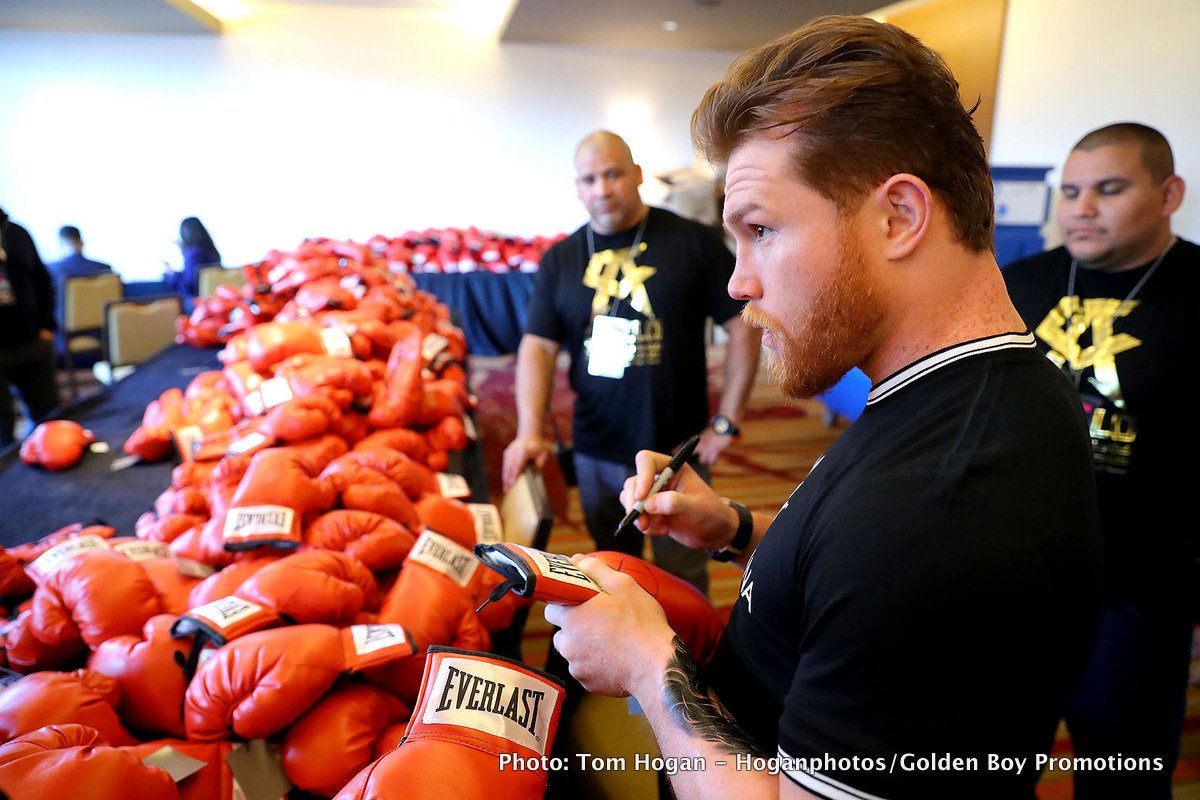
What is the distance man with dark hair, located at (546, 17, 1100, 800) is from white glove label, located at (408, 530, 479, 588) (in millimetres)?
591

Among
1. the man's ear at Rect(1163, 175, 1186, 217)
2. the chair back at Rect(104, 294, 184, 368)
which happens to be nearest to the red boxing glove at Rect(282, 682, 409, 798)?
the man's ear at Rect(1163, 175, 1186, 217)

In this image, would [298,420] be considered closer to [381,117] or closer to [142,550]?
[142,550]

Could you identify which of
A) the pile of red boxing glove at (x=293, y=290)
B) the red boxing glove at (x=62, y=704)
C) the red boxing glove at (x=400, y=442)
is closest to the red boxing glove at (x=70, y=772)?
the red boxing glove at (x=62, y=704)

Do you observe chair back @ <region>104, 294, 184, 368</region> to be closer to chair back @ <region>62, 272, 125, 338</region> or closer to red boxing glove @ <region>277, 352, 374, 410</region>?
chair back @ <region>62, 272, 125, 338</region>

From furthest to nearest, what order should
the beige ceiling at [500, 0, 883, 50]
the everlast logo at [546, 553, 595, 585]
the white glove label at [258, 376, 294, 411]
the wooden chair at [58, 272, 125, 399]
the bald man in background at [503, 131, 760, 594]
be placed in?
the beige ceiling at [500, 0, 883, 50]
the wooden chair at [58, 272, 125, 399]
the bald man in background at [503, 131, 760, 594]
the white glove label at [258, 376, 294, 411]
the everlast logo at [546, 553, 595, 585]

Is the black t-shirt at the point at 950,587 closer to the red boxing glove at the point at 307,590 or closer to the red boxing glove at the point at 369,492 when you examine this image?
the red boxing glove at the point at 307,590

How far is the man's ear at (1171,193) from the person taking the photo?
1.48 metres

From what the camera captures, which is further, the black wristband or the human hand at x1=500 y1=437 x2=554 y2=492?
the human hand at x1=500 y1=437 x2=554 y2=492

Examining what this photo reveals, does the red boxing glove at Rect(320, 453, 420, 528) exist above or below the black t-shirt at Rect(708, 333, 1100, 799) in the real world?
below

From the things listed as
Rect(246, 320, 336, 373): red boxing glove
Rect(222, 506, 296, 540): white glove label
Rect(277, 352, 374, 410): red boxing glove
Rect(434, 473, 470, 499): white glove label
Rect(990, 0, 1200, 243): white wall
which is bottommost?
Rect(434, 473, 470, 499): white glove label

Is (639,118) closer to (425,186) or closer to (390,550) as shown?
(425,186)

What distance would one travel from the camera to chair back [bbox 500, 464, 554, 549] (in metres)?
1.60

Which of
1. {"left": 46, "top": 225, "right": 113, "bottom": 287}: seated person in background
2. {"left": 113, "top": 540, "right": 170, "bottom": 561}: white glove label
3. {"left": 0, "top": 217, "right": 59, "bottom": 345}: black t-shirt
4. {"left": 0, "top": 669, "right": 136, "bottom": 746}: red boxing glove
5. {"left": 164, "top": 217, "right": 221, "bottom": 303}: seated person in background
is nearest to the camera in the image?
{"left": 0, "top": 669, "right": 136, "bottom": 746}: red boxing glove

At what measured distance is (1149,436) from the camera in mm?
1426
